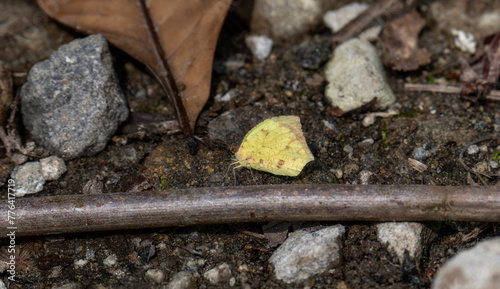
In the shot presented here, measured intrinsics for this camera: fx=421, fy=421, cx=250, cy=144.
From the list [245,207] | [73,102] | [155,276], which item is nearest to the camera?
[245,207]

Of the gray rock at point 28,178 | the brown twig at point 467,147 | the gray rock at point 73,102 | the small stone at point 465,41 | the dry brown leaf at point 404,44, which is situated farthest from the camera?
the small stone at point 465,41

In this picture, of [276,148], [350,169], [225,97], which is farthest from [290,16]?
[350,169]

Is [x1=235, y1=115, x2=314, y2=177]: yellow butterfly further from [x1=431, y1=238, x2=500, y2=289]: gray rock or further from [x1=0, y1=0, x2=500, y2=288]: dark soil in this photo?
[x1=431, y1=238, x2=500, y2=289]: gray rock

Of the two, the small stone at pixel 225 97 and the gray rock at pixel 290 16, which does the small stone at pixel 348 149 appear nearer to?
the small stone at pixel 225 97

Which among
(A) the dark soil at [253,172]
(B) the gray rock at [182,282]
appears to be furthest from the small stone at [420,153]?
(B) the gray rock at [182,282]

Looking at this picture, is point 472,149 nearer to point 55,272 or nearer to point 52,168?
point 55,272
